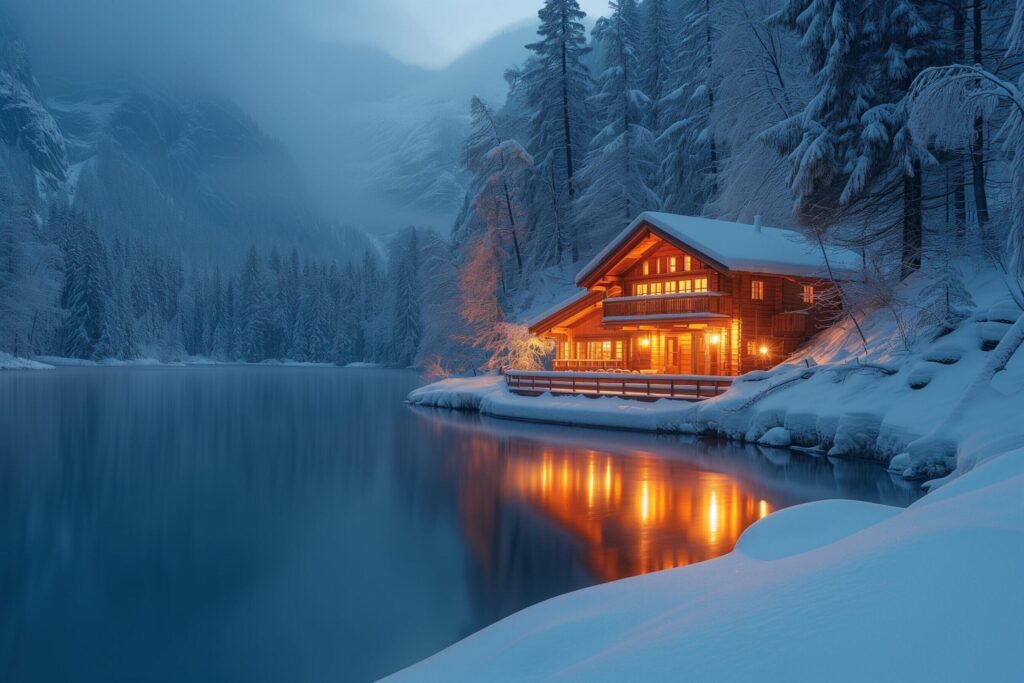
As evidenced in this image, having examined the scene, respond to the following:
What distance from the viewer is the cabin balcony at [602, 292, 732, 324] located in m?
30.8

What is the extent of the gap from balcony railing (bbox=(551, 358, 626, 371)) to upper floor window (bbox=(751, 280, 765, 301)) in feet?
25.0

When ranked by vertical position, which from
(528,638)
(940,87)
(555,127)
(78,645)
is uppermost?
(555,127)

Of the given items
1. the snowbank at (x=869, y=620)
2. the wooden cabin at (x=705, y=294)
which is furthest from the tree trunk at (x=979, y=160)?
the snowbank at (x=869, y=620)

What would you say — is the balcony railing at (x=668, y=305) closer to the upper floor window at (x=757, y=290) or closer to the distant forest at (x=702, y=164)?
the upper floor window at (x=757, y=290)

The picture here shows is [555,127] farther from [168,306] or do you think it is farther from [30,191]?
[30,191]

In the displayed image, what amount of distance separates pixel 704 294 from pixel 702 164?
19.6 m

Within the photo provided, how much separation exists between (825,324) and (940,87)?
2036 centimetres

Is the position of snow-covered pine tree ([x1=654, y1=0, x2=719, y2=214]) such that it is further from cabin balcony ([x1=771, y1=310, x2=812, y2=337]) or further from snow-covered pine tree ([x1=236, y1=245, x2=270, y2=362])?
snow-covered pine tree ([x1=236, y1=245, x2=270, y2=362])

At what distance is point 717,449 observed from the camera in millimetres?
22438

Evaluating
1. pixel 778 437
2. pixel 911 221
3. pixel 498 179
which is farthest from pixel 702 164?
pixel 778 437

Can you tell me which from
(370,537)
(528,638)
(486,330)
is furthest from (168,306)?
(528,638)

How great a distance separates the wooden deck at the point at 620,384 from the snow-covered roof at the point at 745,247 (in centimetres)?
584

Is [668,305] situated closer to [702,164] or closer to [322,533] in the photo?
[702,164]

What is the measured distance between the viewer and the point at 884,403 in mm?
19406
